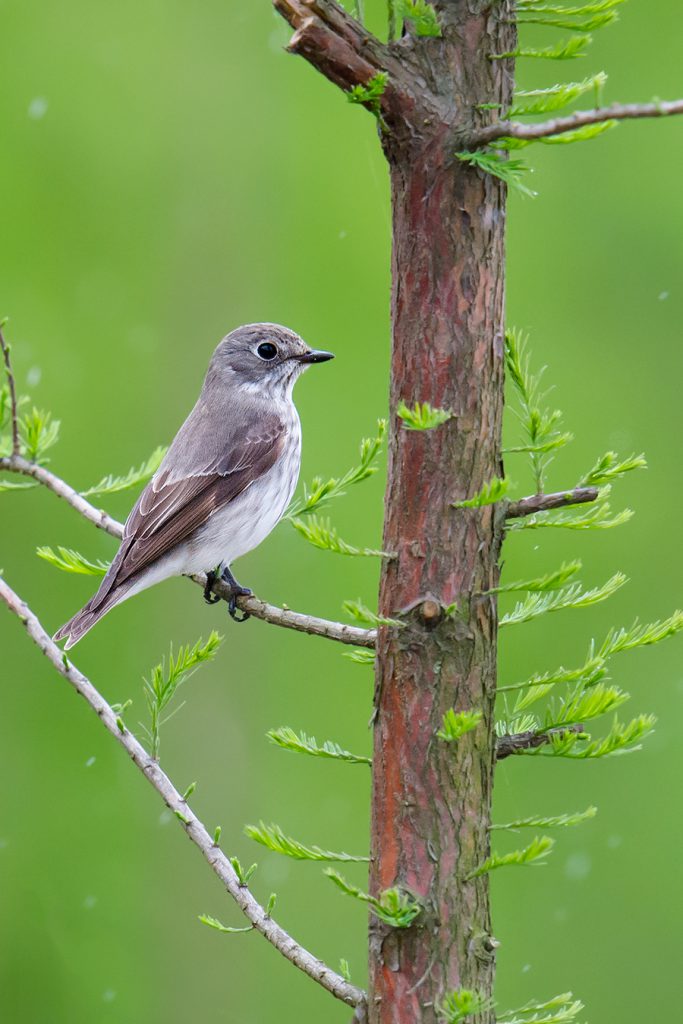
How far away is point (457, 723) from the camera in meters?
2.46

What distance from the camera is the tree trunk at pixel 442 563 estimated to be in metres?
2.62

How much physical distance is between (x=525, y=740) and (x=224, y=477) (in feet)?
9.92

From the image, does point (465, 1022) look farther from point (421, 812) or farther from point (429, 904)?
point (421, 812)

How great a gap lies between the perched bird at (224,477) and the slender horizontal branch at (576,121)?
2.48m

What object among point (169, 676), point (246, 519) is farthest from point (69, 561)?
point (246, 519)

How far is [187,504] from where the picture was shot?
212 inches

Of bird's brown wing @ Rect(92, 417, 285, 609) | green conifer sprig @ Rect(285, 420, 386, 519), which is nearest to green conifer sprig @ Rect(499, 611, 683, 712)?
green conifer sprig @ Rect(285, 420, 386, 519)

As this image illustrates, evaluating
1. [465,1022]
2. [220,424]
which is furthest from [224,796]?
[465,1022]

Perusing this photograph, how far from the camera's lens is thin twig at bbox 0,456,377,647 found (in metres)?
2.94

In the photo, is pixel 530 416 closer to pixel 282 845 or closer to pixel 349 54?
pixel 349 54

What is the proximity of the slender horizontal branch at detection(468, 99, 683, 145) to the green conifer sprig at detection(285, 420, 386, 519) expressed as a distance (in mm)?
647

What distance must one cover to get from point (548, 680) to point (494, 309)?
0.75 metres

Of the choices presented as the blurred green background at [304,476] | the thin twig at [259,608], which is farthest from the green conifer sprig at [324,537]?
the blurred green background at [304,476]

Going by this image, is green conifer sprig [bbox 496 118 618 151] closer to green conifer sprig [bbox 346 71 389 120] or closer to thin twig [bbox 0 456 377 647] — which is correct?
green conifer sprig [bbox 346 71 389 120]
